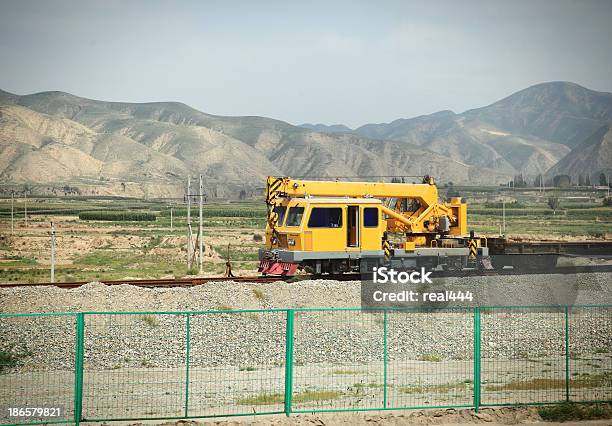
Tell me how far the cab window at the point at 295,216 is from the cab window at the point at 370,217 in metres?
Answer: 2.28

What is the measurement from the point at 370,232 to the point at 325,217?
177 cm

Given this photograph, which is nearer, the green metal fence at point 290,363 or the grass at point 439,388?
the green metal fence at point 290,363

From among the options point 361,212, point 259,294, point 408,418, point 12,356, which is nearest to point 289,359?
point 408,418

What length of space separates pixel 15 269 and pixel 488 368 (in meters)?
34.5

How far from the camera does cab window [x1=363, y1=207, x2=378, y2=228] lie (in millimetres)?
26969

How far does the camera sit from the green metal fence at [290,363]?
1385 cm

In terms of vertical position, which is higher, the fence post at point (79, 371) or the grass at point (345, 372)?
the fence post at point (79, 371)

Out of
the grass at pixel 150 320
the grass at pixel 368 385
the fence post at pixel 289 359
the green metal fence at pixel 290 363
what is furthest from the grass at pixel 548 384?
the grass at pixel 150 320

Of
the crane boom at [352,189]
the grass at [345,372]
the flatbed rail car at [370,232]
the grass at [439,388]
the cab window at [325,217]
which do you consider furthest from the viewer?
the crane boom at [352,189]

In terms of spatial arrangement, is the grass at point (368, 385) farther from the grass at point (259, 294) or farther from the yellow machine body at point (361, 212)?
the yellow machine body at point (361, 212)

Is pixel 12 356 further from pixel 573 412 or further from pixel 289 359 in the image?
pixel 573 412

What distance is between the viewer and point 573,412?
13.9m

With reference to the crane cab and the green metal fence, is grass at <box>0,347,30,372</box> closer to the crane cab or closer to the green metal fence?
the green metal fence

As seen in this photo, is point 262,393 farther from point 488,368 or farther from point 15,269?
point 15,269
